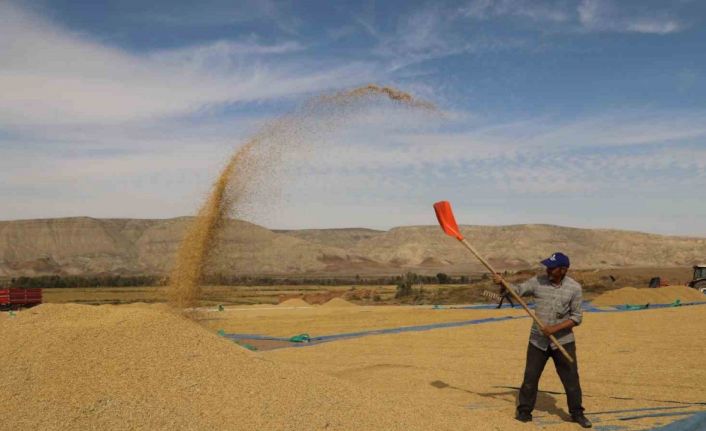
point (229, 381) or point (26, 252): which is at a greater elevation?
point (229, 381)

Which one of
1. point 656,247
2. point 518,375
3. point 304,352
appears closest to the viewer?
point 518,375

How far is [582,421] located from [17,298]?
68.3ft

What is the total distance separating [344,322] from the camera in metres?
17.8

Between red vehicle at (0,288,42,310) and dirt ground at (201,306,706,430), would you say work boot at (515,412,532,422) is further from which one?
red vehicle at (0,288,42,310)

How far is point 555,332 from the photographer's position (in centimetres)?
589

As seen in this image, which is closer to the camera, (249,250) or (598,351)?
(598,351)

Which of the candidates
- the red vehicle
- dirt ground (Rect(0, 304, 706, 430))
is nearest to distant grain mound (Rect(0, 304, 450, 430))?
dirt ground (Rect(0, 304, 706, 430))

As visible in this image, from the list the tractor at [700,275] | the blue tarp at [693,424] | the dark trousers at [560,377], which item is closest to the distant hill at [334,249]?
the tractor at [700,275]

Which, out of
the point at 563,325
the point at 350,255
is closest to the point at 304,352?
the point at 563,325

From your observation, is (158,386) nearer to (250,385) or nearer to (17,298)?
(250,385)

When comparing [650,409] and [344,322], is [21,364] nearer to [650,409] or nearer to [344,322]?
[650,409]

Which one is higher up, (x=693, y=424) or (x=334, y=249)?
(x=693, y=424)

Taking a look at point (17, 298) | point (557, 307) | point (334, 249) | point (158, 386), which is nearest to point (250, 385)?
point (158, 386)

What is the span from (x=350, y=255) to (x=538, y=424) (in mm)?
107537
